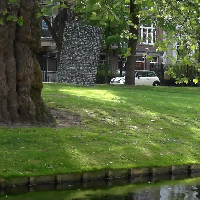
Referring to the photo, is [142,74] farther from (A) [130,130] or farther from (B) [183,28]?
(B) [183,28]

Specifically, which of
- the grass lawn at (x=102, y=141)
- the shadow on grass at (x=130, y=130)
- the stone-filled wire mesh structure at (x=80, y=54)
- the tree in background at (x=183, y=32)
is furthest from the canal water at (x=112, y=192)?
the stone-filled wire mesh structure at (x=80, y=54)

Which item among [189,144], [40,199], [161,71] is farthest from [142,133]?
[161,71]

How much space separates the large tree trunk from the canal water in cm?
428

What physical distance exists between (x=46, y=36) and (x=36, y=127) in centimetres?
4396

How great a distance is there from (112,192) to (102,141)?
3.57m

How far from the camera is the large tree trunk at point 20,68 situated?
1570cm

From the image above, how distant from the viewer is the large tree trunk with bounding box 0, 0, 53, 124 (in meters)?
15.7

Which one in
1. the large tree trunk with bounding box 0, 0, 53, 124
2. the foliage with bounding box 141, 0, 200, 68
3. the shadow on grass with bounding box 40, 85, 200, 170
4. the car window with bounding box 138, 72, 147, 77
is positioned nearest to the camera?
the foliage with bounding box 141, 0, 200, 68

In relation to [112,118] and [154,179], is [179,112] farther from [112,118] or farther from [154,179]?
[154,179]

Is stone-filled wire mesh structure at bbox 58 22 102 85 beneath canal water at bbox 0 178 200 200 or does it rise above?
above

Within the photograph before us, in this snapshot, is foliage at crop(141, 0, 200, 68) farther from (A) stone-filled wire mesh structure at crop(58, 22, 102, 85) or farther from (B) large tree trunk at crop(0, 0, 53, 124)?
(A) stone-filled wire mesh structure at crop(58, 22, 102, 85)

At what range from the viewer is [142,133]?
17.2 m

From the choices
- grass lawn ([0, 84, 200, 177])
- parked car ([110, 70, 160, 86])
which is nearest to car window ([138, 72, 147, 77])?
parked car ([110, 70, 160, 86])

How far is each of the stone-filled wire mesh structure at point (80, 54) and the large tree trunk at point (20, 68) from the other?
49.5 feet
